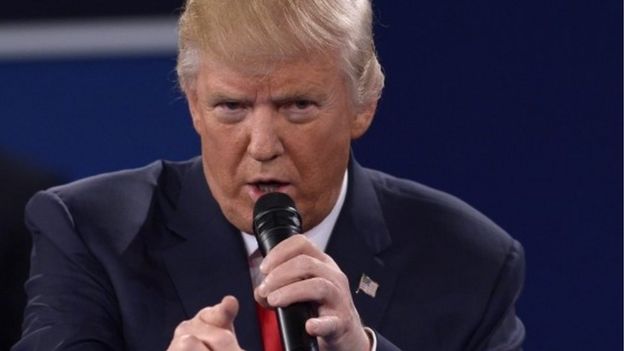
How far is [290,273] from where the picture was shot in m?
1.28

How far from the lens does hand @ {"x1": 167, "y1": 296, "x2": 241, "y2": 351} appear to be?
52.6 inches

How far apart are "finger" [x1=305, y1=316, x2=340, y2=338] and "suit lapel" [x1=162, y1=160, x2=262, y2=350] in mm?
333

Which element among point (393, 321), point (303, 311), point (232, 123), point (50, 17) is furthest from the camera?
point (50, 17)

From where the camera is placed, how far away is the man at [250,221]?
1.56 metres

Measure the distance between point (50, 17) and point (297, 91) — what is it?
1.92 feet

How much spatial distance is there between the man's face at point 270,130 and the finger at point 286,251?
9.7 inches

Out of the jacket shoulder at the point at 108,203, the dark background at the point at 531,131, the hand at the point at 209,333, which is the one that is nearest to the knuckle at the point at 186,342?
the hand at the point at 209,333

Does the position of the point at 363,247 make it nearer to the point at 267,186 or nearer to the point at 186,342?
the point at 267,186

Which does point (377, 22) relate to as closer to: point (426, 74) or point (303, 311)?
point (426, 74)

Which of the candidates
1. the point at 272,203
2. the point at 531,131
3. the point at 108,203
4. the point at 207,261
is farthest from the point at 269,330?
the point at 531,131

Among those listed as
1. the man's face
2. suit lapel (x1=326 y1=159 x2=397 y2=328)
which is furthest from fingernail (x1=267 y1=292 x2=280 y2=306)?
suit lapel (x1=326 y1=159 x2=397 y2=328)

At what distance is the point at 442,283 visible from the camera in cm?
172

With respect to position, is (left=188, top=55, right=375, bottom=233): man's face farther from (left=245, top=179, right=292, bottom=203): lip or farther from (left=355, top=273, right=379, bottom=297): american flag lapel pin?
(left=355, top=273, right=379, bottom=297): american flag lapel pin

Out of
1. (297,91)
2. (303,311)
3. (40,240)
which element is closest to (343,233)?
(297,91)
